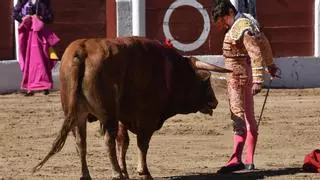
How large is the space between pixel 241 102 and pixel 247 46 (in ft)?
1.40

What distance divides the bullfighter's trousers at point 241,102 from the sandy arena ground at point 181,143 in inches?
8.9

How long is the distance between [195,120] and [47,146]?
6.63ft

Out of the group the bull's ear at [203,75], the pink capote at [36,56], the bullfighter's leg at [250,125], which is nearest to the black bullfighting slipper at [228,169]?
the bullfighter's leg at [250,125]

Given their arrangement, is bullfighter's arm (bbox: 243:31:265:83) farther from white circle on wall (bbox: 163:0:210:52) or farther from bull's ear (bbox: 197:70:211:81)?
white circle on wall (bbox: 163:0:210:52)

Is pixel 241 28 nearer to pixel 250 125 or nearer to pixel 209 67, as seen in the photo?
pixel 209 67

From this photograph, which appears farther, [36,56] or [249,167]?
[36,56]

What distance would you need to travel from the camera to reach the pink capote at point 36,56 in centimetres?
1185

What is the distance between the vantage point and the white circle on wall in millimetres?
13000

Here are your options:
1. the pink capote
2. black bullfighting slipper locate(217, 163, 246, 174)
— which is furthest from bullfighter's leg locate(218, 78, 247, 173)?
the pink capote

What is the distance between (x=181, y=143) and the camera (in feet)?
28.3

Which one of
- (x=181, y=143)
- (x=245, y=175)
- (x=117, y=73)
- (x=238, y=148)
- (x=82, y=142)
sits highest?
(x=117, y=73)

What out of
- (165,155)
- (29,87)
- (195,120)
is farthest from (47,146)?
(29,87)

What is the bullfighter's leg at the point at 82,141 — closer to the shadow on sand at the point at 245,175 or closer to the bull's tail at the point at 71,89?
the bull's tail at the point at 71,89

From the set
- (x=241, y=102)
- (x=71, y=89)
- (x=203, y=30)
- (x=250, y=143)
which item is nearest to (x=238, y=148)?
(x=250, y=143)
